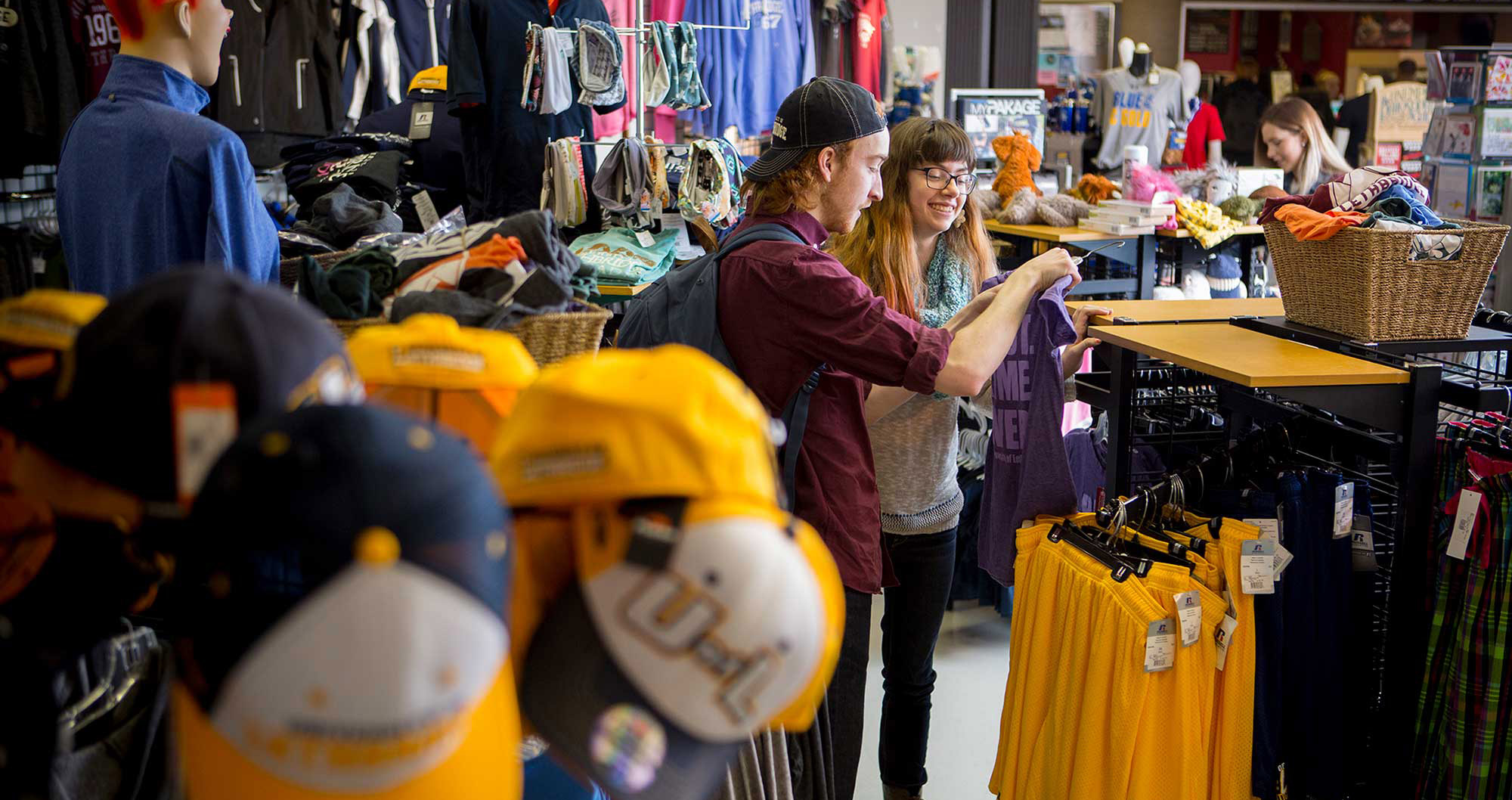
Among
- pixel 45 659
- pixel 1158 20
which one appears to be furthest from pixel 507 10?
pixel 1158 20

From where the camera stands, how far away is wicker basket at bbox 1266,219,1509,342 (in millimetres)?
2188

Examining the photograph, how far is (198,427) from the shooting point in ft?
2.22

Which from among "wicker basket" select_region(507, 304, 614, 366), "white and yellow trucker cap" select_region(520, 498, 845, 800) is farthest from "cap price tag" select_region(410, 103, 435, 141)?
"white and yellow trucker cap" select_region(520, 498, 845, 800)

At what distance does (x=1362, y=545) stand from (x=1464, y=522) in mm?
244

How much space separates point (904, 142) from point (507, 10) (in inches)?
109

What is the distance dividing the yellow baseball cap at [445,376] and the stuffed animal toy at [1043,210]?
4690 mm

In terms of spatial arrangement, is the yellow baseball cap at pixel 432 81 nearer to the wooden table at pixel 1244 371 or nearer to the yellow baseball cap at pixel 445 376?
the wooden table at pixel 1244 371

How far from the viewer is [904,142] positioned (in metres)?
2.73

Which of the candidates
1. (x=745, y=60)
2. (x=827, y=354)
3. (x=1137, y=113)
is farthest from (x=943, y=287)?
(x=1137, y=113)

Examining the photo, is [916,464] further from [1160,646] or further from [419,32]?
[419,32]

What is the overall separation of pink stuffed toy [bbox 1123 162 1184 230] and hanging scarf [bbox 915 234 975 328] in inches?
101

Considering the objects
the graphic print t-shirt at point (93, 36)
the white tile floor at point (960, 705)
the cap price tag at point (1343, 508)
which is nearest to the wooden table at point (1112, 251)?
the white tile floor at point (960, 705)

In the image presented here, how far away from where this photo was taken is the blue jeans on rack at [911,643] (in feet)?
8.47

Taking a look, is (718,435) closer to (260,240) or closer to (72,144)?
(260,240)
